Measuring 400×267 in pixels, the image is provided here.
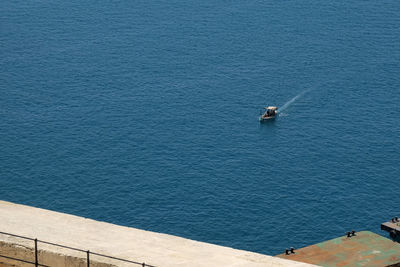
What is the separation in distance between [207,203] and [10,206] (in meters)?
108

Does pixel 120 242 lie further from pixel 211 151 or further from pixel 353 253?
pixel 211 151

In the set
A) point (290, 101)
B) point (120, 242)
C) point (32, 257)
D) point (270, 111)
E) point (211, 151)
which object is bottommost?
point (32, 257)

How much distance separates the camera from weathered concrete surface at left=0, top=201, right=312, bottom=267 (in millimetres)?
24781

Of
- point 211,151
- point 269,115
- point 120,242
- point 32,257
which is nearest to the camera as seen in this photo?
point 32,257

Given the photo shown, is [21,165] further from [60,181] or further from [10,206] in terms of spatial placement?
[10,206]

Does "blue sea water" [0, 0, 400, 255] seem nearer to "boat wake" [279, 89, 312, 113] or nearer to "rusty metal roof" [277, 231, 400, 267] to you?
"boat wake" [279, 89, 312, 113]

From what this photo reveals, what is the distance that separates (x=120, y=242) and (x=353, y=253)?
8343 cm

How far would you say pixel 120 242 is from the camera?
26219 mm

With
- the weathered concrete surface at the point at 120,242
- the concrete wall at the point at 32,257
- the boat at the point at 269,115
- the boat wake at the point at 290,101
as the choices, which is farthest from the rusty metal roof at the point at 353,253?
the concrete wall at the point at 32,257

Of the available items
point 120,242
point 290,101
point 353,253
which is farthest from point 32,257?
point 290,101

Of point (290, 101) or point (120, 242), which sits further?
point (290, 101)

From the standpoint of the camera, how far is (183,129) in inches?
6624

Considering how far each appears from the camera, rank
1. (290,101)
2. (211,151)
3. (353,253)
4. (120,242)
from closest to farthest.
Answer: (120,242), (353,253), (211,151), (290,101)

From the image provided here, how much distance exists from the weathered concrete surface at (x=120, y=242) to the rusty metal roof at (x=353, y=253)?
246ft
